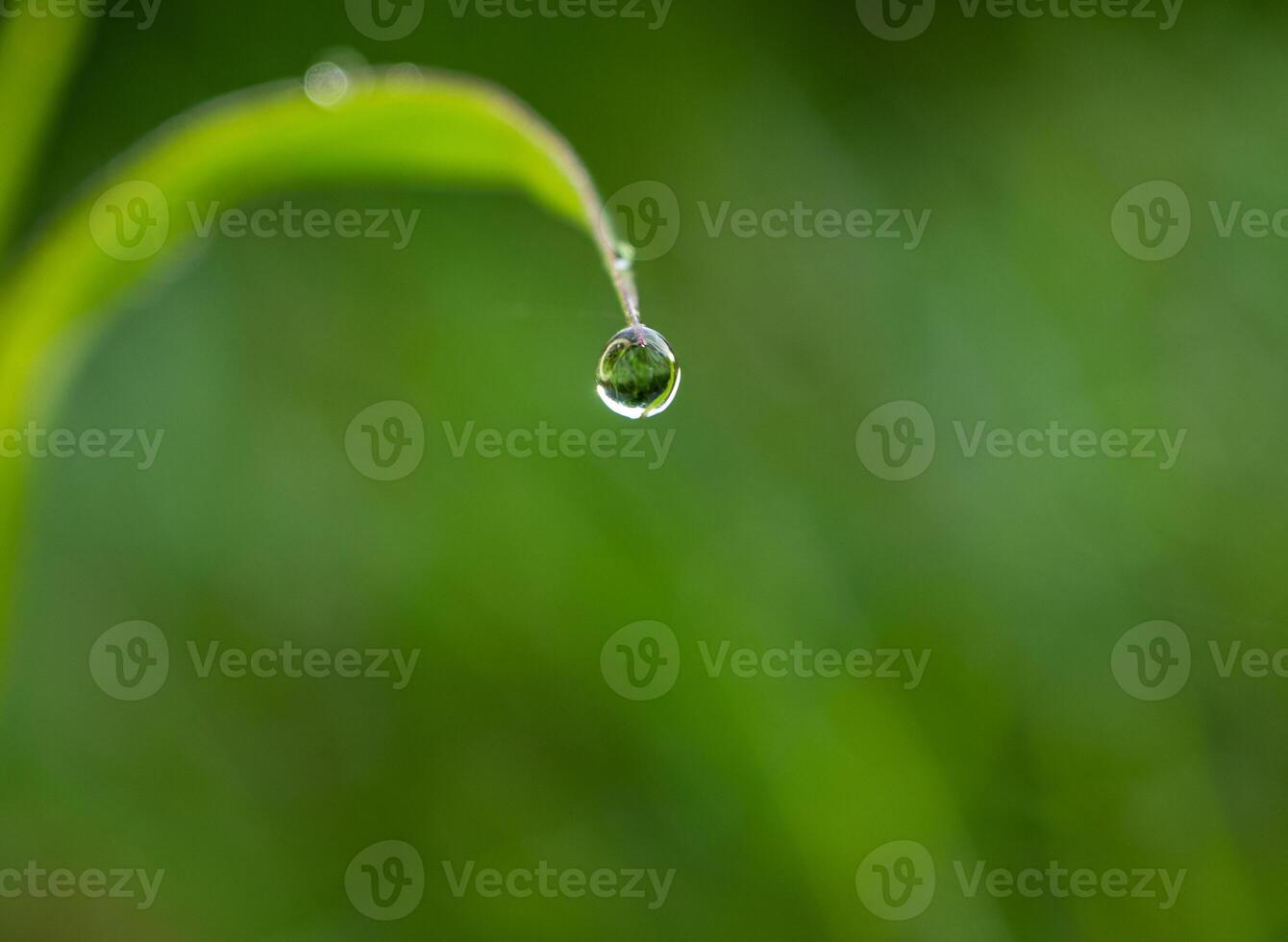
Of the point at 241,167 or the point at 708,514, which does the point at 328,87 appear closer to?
the point at 241,167

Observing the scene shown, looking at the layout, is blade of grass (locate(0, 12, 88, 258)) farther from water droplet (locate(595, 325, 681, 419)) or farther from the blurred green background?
the blurred green background

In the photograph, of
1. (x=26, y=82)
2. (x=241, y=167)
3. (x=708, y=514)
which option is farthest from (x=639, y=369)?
(x=708, y=514)

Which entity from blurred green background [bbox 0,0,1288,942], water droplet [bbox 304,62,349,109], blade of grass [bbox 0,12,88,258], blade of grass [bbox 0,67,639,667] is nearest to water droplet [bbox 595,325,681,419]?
blade of grass [bbox 0,67,639,667]

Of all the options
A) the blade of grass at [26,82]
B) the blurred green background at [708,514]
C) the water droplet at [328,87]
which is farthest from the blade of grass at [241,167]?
the blurred green background at [708,514]

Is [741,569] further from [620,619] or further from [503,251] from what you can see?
[503,251]

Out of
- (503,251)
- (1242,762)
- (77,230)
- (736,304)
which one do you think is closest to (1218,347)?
(1242,762)

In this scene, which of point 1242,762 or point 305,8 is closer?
point 1242,762

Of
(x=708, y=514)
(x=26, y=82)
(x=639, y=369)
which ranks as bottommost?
(x=639, y=369)
